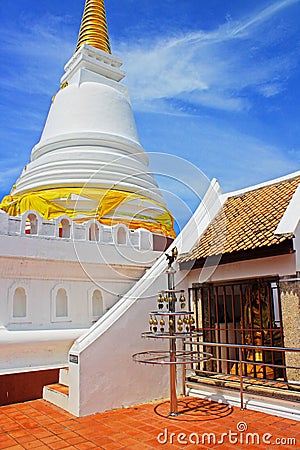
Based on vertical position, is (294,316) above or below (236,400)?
above

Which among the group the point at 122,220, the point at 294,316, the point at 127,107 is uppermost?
the point at 127,107

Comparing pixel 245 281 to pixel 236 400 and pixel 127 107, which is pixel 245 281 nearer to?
pixel 236 400

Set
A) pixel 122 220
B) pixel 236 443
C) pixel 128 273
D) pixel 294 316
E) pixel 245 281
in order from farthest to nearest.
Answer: pixel 122 220 < pixel 128 273 < pixel 245 281 < pixel 294 316 < pixel 236 443

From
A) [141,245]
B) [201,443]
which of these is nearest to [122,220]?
[141,245]

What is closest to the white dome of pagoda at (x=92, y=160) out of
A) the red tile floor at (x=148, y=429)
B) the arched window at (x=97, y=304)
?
the arched window at (x=97, y=304)

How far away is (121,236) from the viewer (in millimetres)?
10445

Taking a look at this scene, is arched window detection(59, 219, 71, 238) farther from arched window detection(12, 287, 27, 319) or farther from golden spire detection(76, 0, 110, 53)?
golden spire detection(76, 0, 110, 53)

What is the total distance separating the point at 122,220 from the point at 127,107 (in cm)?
583

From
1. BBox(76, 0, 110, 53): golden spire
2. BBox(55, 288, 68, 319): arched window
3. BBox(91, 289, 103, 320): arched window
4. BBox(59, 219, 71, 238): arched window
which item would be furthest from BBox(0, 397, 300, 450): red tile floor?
BBox(76, 0, 110, 53): golden spire

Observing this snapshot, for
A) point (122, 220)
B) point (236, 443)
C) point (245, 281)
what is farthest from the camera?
point (122, 220)

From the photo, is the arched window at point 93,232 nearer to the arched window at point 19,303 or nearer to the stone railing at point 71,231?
the stone railing at point 71,231

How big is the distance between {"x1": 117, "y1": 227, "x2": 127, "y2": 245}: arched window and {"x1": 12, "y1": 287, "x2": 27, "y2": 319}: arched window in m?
2.68

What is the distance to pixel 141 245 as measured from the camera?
34.2 ft

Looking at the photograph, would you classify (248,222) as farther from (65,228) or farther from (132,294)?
(65,228)
